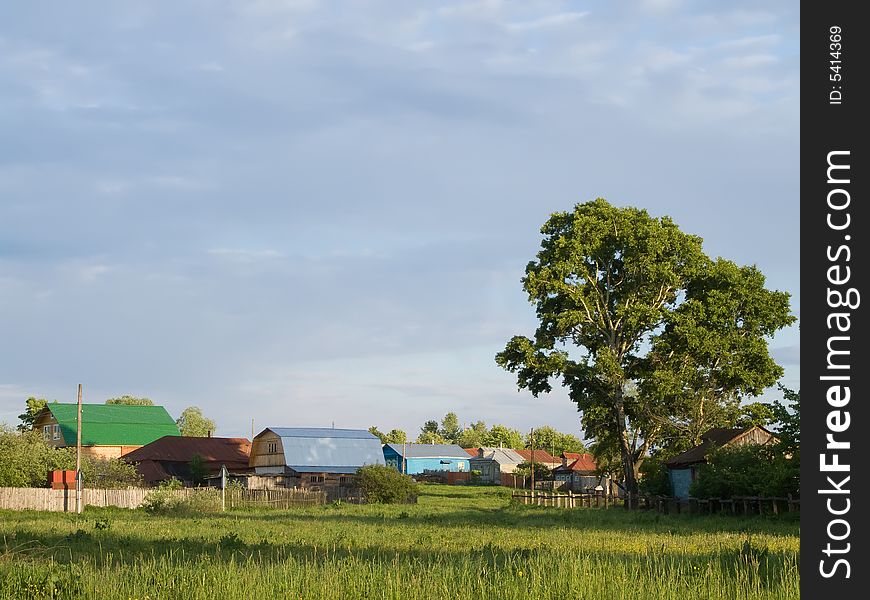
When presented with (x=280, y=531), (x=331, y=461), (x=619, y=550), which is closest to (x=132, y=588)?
(x=619, y=550)

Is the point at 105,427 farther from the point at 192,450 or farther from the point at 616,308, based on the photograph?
the point at 616,308

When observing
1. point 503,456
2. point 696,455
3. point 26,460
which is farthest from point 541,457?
point 26,460

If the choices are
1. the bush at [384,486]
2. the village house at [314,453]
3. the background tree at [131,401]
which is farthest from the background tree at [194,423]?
the bush at [384,486]

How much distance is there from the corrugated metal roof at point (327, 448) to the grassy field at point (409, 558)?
34030 mm

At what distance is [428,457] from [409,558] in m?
118

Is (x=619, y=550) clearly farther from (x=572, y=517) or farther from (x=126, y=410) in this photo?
(x=126, y=410)

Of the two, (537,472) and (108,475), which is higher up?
(108,475)

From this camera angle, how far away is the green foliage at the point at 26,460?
203 feet

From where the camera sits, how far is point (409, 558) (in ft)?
65.4

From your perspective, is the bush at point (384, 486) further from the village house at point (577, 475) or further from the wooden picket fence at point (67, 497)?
the village house at point (577, 475)

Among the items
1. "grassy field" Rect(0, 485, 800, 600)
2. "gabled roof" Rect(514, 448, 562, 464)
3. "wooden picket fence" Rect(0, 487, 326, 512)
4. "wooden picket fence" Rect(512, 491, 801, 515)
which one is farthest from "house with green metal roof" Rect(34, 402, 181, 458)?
"gabled roof" Rect(514, 448, 562, 464)

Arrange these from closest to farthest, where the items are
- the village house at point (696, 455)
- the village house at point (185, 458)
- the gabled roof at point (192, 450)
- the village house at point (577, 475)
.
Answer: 1. the village house at point (696, 455)
2. the village house at point (185, 458)
3. the gabled roof at point (192, 450)
4. the village house at point (577, 475)

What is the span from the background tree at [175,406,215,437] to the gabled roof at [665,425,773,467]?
111 meters
